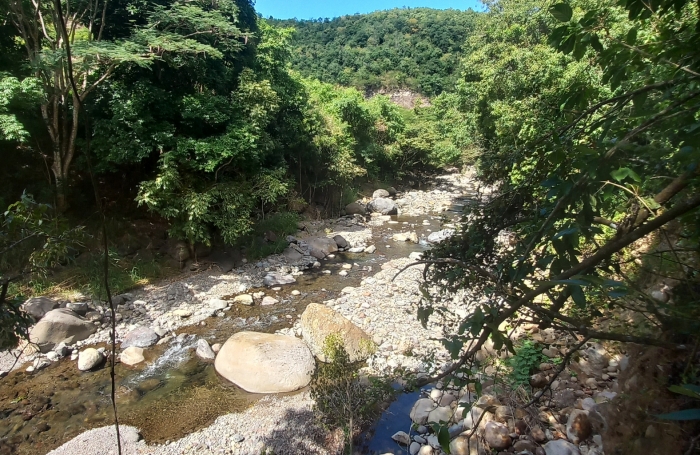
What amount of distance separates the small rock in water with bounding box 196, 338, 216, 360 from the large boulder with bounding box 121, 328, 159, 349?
0.87m

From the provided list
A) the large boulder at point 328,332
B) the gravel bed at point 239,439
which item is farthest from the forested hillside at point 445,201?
the gravel bed at point 239,439

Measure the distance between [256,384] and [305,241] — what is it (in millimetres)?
7149

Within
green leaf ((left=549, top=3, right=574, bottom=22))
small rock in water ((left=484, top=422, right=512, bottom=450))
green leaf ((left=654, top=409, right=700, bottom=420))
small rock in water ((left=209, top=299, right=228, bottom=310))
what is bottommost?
small rock in water ((left=209, top=299, right=228, bottom=310))

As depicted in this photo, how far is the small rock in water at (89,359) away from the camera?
19.7 ft

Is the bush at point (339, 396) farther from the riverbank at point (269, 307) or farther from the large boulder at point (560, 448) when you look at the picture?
the large boulder at point (560, 448)

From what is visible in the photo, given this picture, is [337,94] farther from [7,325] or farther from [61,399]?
[7,325]

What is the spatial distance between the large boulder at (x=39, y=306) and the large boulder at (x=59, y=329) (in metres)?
0.23

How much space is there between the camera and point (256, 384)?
5727 mm

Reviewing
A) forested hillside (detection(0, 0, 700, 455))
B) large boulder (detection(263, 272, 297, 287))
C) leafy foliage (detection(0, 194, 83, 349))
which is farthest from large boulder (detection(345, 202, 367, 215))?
leafy foliage (detection(0, 194, 83, 349))

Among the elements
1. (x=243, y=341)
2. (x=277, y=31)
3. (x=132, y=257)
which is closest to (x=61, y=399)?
(x=243, y=341)

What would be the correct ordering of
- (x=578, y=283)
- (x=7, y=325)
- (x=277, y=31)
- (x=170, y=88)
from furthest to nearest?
(x=277, y=31) → (x=170, y=88) → (x=7, y=325) → (x=578, y=283)

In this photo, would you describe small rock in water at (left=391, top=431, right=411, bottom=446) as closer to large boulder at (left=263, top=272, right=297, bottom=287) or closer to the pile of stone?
the pile of stone

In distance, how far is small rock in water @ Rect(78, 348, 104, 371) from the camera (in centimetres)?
601

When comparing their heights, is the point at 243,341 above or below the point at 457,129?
below
